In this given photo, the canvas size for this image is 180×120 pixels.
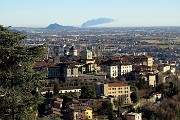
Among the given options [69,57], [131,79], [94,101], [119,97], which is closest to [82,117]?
[94,101]

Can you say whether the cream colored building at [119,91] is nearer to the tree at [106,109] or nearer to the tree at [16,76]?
the tree at [106,109]

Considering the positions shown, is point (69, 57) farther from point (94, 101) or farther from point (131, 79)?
point (94, 101)

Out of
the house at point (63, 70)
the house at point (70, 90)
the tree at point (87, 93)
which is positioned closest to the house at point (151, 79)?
the house at point (63, 70)

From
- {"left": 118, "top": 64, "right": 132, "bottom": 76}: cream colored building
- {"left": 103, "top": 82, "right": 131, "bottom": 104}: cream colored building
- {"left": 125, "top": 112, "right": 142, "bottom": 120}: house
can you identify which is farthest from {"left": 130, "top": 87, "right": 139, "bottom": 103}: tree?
{"left": 118, "top": 64, "right": 132, "bottom": 76}: cream colored building

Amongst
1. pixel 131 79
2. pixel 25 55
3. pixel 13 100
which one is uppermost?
pixel 25 55

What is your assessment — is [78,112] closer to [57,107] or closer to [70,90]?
[57,107]

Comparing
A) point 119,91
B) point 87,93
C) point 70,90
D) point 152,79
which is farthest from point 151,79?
point 87,93
